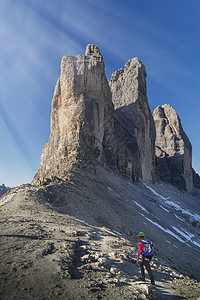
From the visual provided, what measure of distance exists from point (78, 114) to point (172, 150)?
71.8 metres

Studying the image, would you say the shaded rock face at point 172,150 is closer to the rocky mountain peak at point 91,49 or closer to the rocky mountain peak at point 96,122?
the rocky mountain peak at point 96,122

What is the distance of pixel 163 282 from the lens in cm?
602

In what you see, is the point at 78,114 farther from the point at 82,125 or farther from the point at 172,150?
the point at 172,150

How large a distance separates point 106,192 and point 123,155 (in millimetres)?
20654

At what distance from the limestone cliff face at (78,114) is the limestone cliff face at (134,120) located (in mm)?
11935

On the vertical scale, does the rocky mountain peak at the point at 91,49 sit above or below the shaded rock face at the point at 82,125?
above

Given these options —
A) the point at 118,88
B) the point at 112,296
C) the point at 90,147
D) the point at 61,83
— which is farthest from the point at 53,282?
the point at 118,88

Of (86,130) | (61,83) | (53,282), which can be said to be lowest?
(53,282)

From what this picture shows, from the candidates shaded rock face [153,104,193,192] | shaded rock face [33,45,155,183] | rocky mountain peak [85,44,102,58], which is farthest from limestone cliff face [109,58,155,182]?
shaded rock face [153,104,193,192]

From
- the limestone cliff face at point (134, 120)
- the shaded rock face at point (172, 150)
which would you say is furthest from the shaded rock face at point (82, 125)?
the shaded rock face at point (172, 150)

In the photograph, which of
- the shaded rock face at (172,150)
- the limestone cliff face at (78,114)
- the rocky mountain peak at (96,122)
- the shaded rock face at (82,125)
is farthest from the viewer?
the shaded rock face at (172,150)

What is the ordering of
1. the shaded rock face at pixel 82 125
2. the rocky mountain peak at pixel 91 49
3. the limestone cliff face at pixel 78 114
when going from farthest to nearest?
the rocky mountain peak at pixel 91 49 → the limestone cliff face at pixel 78 114 → the shaded rock face at pixel 82 125

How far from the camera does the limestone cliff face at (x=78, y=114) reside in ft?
99.7

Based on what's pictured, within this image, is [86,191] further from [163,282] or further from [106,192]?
[163,282]
